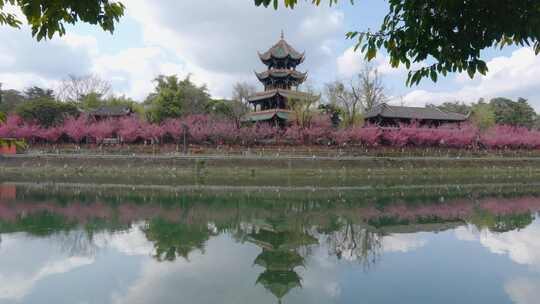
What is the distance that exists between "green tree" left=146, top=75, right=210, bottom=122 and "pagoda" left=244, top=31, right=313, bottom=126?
6.28m

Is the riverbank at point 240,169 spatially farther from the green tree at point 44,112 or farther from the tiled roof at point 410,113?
the tiled roof at point 410,113

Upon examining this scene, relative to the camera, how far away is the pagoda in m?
36.7

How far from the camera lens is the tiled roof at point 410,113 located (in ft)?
124

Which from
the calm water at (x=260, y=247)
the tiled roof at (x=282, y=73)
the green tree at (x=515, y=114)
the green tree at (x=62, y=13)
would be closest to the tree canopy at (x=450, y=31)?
the green tree at (x=62, y=13)

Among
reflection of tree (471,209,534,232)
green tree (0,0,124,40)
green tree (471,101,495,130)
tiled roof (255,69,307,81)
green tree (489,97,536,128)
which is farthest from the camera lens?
green tree (489,97,536,128)

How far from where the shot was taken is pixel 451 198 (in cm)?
1969

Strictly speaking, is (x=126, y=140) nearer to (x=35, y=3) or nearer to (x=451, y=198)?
(x=451, y=198)

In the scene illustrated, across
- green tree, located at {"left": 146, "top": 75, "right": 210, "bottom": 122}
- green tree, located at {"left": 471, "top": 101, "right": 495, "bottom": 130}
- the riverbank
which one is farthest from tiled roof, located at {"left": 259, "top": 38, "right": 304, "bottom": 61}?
green tree, located at {"left": 471, "top": 101, "right": 495, "bottom": 130}

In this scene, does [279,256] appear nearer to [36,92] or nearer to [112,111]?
[112,111]

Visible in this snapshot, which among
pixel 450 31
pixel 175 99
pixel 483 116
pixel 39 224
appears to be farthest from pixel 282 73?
pixel 450 31

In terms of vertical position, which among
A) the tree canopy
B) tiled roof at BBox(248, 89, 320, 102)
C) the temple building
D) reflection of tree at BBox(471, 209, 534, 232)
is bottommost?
reflection of tree at BBox(471, 209, 534, 232)

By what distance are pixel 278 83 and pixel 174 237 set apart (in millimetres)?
29935

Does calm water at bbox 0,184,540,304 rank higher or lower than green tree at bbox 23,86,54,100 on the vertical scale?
lower

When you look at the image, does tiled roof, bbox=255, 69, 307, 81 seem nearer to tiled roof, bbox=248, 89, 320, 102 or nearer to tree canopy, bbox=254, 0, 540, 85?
tiled roof, bbox=248, 89, 320, 102
